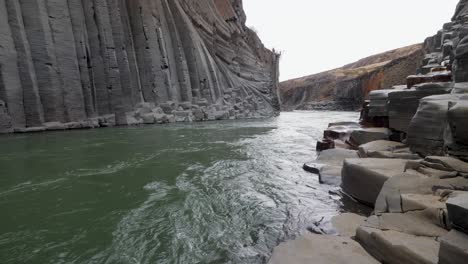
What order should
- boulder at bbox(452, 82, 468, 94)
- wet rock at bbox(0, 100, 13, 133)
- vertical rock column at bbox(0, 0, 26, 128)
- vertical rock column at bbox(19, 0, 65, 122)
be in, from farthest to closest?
vertical rock column at bbox(19, 0, 65, 122), vertical rock column at bbox(0, 0, 26, 128), wet rock at bbox(0, 100, 13, 133), boulder at bbox(452, 82, 468, 94)

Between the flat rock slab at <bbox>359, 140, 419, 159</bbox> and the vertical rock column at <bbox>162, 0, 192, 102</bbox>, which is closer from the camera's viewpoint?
the flat rock slab at <bbox>359, 140, 419, 159</bbox>

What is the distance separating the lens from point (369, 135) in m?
7.61

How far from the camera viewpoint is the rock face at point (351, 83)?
47906 millimetres

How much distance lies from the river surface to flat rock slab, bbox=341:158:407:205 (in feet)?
0.95

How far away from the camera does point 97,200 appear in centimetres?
463

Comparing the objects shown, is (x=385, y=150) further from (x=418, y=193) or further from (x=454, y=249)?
(x=454, y=249)

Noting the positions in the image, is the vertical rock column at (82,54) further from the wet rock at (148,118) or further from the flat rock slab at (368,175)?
the flat rock slab at (368,175)

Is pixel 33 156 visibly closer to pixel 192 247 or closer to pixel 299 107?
pixel 192 247

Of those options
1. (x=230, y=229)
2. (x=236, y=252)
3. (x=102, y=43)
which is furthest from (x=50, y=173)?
(x=102, y=43)

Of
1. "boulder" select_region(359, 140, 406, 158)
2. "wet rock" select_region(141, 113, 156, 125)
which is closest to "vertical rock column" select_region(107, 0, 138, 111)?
"wet rock" select_region(141, 113, 156, 125)

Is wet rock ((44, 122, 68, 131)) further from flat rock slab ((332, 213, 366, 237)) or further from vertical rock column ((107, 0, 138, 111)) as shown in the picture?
flat rock slab ((332, 213, 366, 237))

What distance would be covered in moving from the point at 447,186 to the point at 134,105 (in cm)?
1898

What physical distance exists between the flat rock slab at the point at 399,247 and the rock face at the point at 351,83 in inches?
1731

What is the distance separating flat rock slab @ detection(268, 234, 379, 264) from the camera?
275cm
